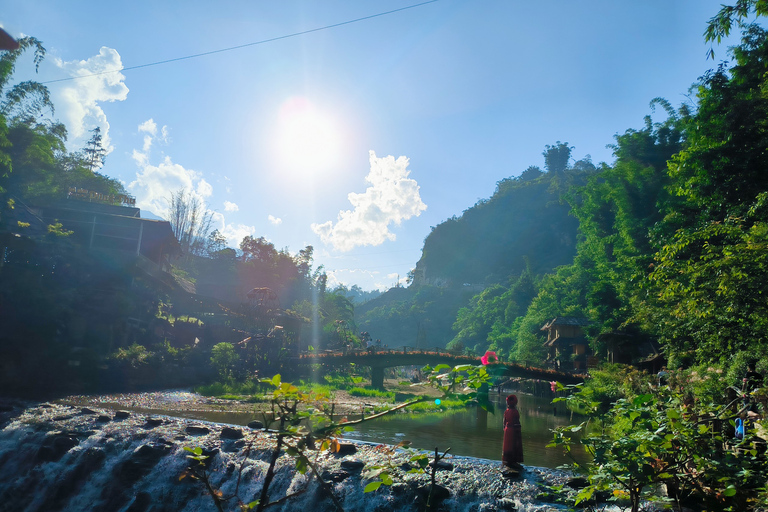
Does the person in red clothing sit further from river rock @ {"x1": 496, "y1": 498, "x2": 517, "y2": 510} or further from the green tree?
the green tree

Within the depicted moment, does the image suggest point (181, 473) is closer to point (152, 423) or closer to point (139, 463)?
point (139, 463)

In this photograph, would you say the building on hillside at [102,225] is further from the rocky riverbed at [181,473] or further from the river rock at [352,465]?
the river rock at [352,465]

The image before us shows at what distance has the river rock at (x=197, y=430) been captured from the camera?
30.2ft

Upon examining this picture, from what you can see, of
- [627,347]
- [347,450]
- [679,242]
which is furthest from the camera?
[627,347]

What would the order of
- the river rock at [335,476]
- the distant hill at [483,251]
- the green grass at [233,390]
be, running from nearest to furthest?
the river rock at [335,476] < the green grass at [233,390] < the distant hill at [483,251]

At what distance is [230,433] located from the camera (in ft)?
29.3

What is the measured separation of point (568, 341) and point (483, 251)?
266 feet

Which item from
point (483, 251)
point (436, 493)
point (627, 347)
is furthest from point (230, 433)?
point (483, 251)

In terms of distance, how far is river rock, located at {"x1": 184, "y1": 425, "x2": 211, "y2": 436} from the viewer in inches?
363

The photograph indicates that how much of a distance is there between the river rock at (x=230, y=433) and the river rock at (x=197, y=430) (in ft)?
1.62

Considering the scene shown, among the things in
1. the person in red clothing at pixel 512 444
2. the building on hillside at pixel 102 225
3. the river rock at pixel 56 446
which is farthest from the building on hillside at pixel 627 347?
the building on hillside at pixel 102 225

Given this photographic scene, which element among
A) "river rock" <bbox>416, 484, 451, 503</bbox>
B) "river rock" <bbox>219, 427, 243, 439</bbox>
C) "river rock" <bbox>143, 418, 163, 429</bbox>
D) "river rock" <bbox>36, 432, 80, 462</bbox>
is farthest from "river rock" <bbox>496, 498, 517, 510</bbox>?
"river rock" <bbox>36, 432, 80, 462</bbox>

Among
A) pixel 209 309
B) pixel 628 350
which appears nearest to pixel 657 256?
pixel 628 350

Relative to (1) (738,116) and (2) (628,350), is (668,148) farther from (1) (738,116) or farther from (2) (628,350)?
(1) (738,116)
